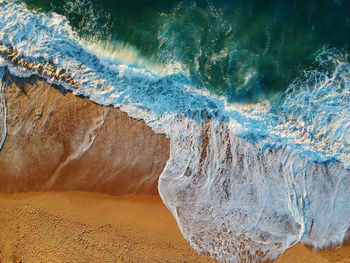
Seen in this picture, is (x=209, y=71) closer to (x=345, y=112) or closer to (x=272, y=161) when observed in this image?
(x=272, y=161)

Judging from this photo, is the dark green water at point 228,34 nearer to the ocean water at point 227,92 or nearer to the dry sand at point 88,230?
the ocean water at point 227,92

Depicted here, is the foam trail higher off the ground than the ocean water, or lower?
lower

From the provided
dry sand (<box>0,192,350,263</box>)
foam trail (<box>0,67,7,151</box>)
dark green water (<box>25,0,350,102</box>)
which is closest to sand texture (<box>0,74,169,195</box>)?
foam trail (<box>0,67,7,151</box>)

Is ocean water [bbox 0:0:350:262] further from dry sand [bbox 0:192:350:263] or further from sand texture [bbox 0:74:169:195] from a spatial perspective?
dry sand [bbox 0:192:350:263]

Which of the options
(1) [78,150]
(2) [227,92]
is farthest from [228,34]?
(1) [78,150]

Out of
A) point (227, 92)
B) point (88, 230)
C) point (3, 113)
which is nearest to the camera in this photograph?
point (88, 230)

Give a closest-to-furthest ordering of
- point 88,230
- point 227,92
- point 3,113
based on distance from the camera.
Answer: point 88,230 < point 3,113 < point 227,92

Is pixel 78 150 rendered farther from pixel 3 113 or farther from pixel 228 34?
pixel 228 34
